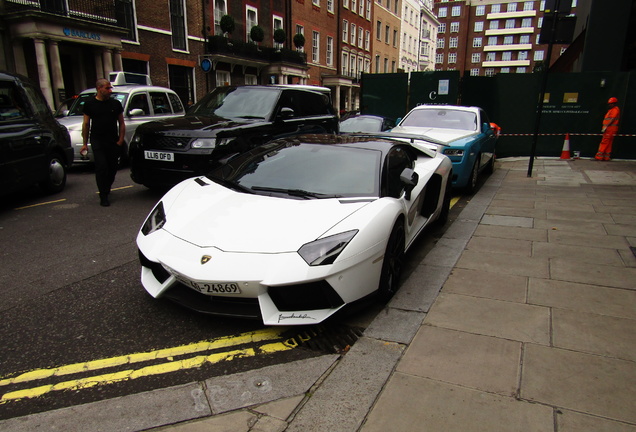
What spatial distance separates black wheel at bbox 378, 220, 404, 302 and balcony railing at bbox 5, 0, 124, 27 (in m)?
18.4

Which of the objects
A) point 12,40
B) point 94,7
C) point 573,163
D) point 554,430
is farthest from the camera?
point 94,7

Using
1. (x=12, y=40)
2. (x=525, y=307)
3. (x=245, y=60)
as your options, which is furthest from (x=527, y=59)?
(x=525, y=307)

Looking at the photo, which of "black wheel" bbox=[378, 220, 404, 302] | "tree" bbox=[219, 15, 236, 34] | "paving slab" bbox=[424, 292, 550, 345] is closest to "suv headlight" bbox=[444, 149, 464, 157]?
"black wheel" bbox=[378, 220, 404, 302]

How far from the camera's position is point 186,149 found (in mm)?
6551

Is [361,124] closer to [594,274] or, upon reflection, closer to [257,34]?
[594,274]

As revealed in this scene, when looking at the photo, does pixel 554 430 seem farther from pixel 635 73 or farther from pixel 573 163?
pixel 635 73

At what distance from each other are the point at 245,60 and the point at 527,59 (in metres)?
88.4

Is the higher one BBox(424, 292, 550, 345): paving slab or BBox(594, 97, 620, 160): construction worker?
BBox(594, 97, 620, 160): construction worker

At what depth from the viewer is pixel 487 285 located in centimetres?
406

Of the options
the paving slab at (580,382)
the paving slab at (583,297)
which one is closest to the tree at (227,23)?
the paving slab at (583,297)

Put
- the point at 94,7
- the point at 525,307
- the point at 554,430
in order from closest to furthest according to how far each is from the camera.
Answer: the point at 554,430
the point at 525,307
the point at 94,7

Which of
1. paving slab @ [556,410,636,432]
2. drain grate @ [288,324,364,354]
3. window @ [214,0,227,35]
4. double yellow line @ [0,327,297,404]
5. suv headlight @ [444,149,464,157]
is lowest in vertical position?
drain grate @ [288,324,364,354]

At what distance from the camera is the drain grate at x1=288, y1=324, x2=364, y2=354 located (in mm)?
3066

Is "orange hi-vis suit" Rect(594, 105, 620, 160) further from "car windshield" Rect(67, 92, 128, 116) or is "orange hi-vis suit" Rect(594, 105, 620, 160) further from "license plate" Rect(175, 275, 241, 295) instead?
"license plate" Rect(175, 275, 241, 295)
